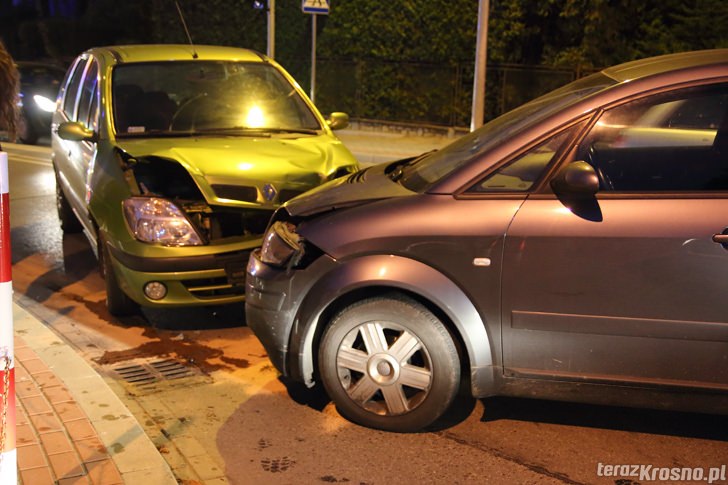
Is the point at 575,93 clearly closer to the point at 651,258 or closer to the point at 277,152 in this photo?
the point at 651,258

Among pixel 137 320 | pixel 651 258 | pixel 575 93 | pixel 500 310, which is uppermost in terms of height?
pixel 575 93

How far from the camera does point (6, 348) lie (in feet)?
10.3

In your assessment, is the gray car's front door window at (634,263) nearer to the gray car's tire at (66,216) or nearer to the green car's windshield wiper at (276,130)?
the green car's windshield wiper at (276,130)

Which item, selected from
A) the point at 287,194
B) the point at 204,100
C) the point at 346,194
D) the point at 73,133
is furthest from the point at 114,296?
the point at 346,194

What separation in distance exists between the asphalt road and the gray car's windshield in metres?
1.25

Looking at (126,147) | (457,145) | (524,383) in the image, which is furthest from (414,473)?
(126,147)

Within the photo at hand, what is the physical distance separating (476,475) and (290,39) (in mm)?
19910

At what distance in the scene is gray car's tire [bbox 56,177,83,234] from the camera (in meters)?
9.16

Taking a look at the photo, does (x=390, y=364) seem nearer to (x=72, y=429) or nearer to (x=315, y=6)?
(x=72, y=429)

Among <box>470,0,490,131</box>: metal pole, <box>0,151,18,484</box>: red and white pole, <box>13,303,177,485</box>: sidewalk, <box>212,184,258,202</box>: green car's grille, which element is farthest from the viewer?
<box>470,0,490,131</box>: metal pole

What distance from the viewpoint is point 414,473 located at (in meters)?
4.22

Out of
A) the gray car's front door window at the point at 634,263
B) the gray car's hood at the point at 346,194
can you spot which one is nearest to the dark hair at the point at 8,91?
the gray car's hood at the point at 346,194

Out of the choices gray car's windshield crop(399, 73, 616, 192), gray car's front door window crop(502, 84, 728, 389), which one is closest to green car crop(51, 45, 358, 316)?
gray car's windshield crop(399, 73, 616, 192)

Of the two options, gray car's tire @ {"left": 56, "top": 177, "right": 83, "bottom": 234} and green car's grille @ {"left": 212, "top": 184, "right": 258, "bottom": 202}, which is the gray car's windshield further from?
gray car's tire @ {"left": 56, "top": 177, "right": 83, "bottom": 234}
